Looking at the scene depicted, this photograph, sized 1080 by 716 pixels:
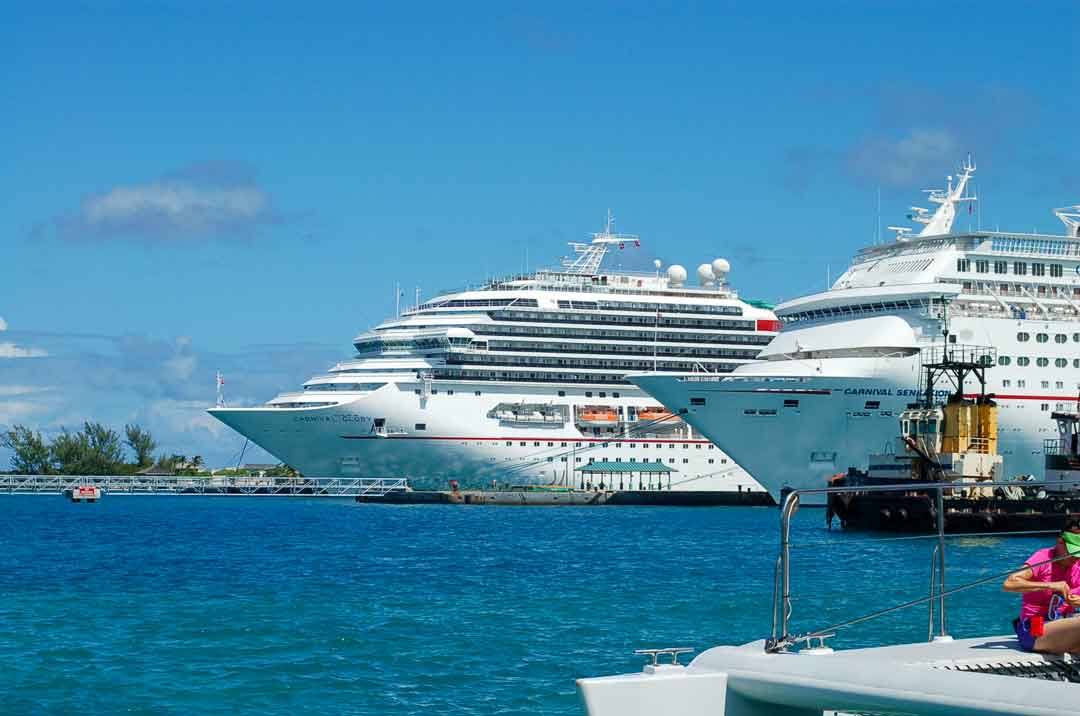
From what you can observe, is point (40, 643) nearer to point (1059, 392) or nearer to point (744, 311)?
point (1059, 392)

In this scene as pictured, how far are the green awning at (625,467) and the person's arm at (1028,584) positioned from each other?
69.4m

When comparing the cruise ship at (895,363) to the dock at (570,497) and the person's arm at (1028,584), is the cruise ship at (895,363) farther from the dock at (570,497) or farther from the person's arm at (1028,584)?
the person's arm at (1028,584)

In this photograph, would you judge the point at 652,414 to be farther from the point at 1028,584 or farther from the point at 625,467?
the point at 1028,584

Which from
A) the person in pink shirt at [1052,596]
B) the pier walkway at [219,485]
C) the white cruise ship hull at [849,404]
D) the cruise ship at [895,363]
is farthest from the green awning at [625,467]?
the person in pink shirt at [1052,596]

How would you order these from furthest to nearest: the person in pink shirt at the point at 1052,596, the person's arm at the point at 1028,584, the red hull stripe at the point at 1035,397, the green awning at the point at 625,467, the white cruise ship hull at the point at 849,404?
the green awning at the point at 625,467, the white cruise ship hull at the point at 849,404, the red hull stripe at the point at 1035,397, the person's arm at the point at 1028,584, the person in pink shirt at the point at 1052,596

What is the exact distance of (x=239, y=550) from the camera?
3944 cm

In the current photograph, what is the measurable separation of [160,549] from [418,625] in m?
21.5

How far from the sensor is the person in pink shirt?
703 centimetres

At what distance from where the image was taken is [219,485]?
9775cm

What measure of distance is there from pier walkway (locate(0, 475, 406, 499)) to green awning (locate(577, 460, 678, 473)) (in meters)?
9.90

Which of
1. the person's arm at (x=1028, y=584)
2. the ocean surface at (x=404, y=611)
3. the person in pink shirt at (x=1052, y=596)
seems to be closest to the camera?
the person in pink shirt at (x=1052, y=596)

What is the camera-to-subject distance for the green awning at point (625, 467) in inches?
3036

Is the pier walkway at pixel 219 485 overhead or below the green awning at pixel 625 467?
below

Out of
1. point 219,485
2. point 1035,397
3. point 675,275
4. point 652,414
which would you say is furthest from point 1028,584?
point 219,485
